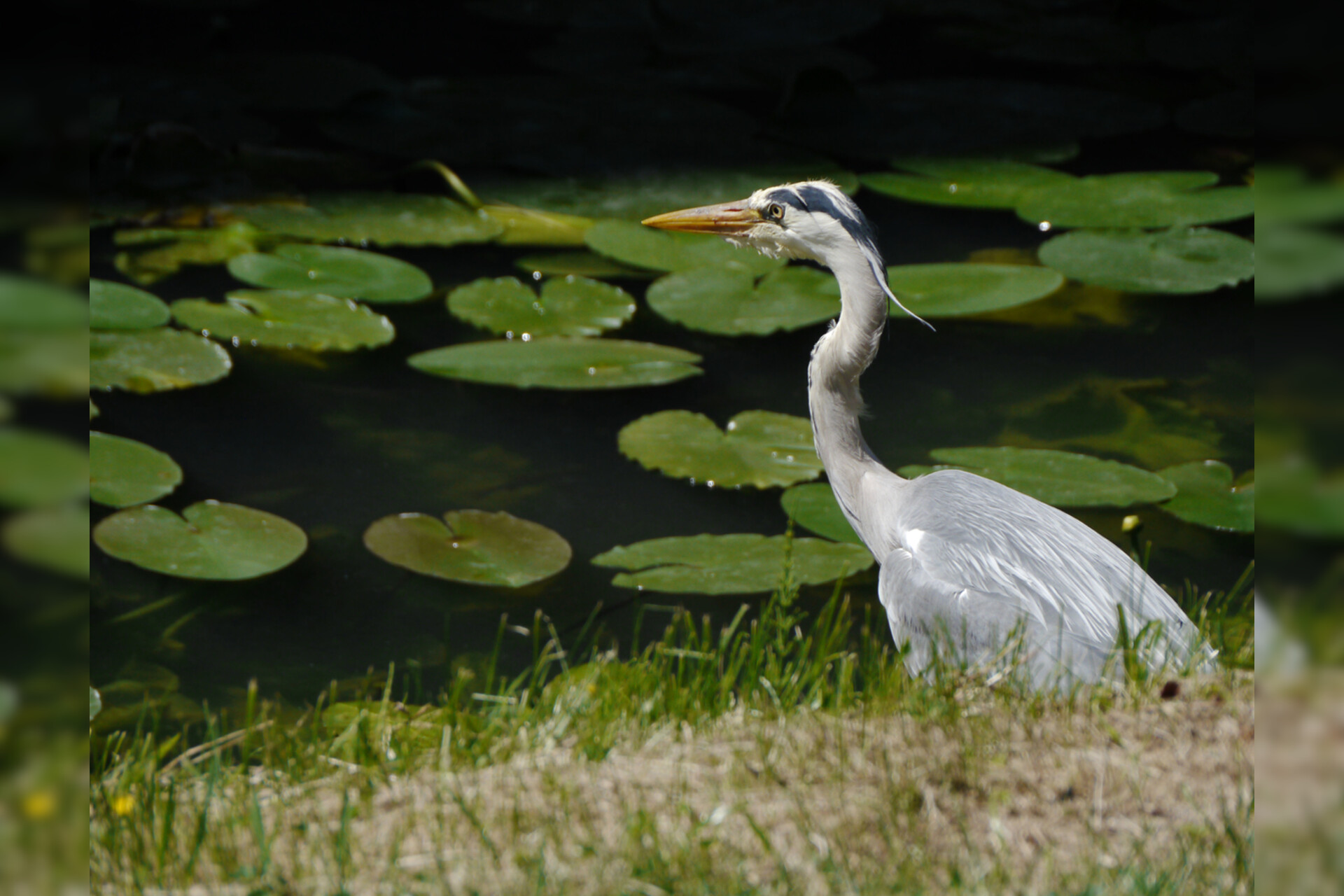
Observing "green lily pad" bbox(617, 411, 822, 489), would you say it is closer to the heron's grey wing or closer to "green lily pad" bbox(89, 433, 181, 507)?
the heron's grey wing

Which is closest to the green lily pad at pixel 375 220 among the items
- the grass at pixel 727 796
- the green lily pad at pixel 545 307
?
the green lily pad at pixel 545 307

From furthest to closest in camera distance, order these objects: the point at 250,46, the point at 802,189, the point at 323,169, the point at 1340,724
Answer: the point at 250,46
the point at 323,169
the point at 802,189
the point at 1340,724

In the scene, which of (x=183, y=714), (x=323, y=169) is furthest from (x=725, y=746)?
(x=323, y=169)

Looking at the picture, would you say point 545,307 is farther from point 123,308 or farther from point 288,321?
point 123,308

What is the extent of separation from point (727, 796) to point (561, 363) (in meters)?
2.57

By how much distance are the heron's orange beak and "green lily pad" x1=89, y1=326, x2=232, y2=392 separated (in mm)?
1765

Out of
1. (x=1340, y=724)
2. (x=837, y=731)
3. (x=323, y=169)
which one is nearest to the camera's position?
(x=1340, y=724)

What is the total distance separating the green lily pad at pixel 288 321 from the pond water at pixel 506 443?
0.41 feet

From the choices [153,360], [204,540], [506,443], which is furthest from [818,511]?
[153,360]

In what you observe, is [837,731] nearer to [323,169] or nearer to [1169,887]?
[1169,887]

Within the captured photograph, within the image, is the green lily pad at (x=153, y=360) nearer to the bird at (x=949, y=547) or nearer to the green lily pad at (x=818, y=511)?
the bird at (x=949, y=547)

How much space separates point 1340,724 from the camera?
1180mm

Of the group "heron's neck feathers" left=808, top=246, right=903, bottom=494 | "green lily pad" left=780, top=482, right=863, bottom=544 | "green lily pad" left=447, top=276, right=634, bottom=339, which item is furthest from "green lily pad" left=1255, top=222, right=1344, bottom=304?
"green lily pad" left=447, top=276, right=634, bottom=339

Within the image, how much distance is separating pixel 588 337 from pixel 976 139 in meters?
2.68
